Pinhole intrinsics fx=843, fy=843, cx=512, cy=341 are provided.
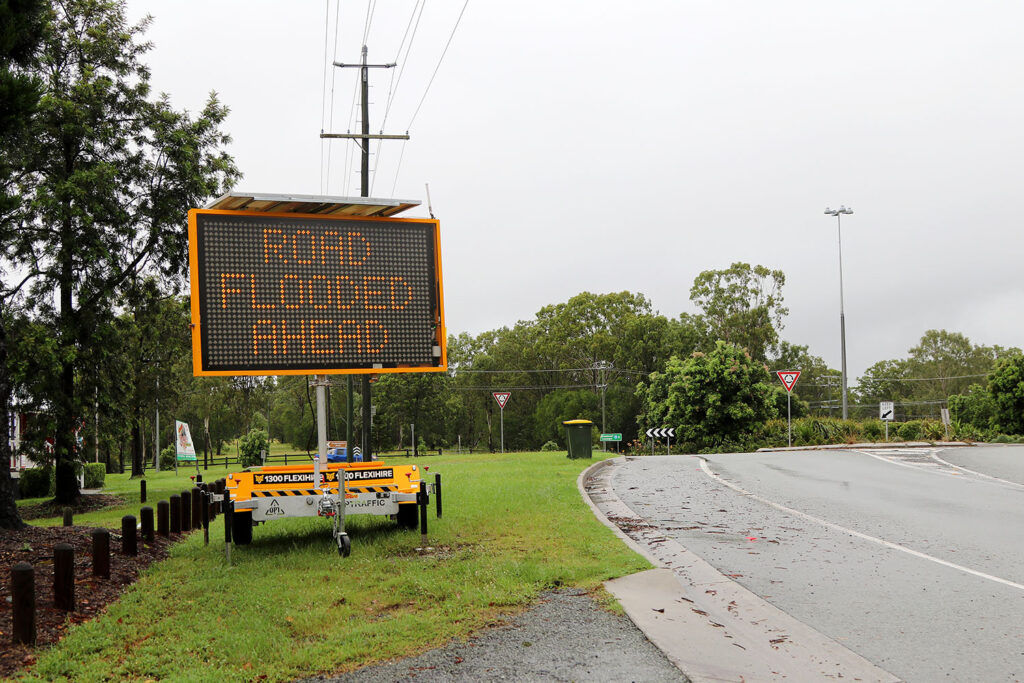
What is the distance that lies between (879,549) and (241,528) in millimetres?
7684

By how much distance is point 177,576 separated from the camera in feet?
30.9

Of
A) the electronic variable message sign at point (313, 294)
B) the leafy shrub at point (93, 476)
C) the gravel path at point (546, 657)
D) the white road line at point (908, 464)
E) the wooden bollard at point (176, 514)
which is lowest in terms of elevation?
the leafy shrub at point (93, 476)

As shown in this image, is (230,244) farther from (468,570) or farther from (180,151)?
(180,151)

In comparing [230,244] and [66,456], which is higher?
[230,244]

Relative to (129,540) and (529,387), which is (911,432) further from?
(529,387)

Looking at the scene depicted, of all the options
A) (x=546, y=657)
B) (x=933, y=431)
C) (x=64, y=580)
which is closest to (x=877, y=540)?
(x=546, y=657)

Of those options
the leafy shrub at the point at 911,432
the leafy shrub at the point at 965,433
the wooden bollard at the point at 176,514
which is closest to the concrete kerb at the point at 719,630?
the wooden bollard at the point at 176,514

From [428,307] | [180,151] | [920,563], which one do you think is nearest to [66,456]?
[180,151]

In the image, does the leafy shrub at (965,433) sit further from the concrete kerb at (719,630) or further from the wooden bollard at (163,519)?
the wooden bollard at (163,519)

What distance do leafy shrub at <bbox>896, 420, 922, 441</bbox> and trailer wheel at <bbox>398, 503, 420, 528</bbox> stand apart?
1117 inches

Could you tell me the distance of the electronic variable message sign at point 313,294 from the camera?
940 cm

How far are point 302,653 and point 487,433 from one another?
76.4 meters

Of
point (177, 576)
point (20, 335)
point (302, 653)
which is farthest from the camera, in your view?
point (20, 335)

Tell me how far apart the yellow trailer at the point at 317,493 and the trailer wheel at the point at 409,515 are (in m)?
0.77
